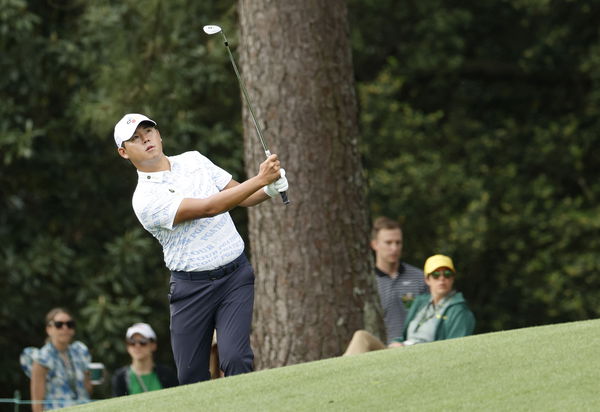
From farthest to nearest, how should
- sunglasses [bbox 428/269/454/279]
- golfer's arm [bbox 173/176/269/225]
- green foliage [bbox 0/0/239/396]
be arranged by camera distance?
green foliage [bbox 0/0/239/396], sunglasses [bbox 428/269/454/279], golfer's arm [bbox 173/176/269/225]

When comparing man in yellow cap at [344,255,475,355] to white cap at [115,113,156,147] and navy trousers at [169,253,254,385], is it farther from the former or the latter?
white cap at [115,113,156,147]

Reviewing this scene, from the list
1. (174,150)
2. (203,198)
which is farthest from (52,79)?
(203,198)

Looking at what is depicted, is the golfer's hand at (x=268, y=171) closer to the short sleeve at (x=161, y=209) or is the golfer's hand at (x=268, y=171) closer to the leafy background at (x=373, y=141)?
the short sleeve at (x=161, y=209)

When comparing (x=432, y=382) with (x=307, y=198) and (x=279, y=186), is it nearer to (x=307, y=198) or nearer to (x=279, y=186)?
(x=279, y=186)

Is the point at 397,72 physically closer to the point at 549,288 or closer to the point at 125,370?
the point at 549,288

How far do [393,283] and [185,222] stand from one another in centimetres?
341

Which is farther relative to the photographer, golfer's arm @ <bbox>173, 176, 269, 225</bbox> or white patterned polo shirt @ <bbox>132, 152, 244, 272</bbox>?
white patterned polo shirt @ <bbox>132, 152, 244, 272</bbox>

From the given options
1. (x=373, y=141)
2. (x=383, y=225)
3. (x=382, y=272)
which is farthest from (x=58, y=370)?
(x=373, y=141)

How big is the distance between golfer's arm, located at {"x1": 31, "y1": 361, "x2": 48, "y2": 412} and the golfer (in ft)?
10.7

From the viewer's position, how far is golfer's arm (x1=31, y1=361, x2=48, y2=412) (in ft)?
32.8

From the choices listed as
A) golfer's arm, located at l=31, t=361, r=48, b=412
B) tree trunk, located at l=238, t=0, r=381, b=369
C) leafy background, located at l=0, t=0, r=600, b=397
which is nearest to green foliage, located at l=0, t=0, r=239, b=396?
leafy background, located at l=0, t=0, r=600, b=397

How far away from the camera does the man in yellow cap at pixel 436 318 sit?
8578 mm

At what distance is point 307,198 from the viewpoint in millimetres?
9312

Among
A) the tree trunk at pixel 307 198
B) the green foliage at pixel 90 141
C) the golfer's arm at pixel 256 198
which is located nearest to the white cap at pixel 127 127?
the golfer's arm at pixel 256 198
